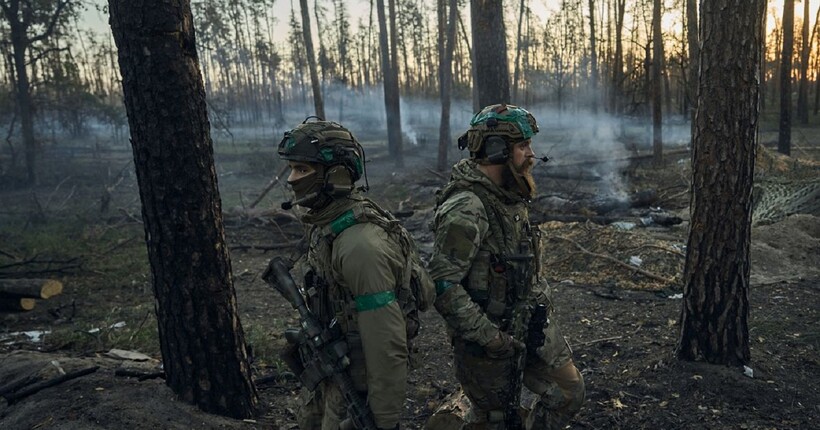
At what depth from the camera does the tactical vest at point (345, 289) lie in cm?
249

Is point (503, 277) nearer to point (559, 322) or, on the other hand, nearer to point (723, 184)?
point (723, 184)

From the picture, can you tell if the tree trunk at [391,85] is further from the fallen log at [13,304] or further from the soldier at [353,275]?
the soldier at [353,275]

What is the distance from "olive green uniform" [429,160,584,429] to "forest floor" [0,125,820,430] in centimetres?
85

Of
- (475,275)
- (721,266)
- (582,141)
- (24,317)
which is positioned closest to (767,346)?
(721,266)

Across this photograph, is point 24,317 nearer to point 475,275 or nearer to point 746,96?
point 475,275

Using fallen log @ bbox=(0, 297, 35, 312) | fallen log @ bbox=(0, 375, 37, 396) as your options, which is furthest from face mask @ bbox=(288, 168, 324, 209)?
fallen log @ bbox=(0, 297, 35, 312)

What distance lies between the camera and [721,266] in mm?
4199

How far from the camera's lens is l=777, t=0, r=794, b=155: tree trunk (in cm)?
1684

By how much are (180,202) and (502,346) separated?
222 centimetres

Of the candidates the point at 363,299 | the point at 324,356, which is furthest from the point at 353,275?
the point at 324,356

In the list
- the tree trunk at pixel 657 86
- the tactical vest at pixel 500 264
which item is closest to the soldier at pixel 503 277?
the tactical vest at pixel 500 264

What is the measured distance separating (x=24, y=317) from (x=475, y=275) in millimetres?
6684

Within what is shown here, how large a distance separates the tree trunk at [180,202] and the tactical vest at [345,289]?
1299 millimetres

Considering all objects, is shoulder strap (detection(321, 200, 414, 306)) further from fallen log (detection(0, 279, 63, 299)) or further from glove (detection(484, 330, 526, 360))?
fallen log (detection(0, 279, 63, 299))
